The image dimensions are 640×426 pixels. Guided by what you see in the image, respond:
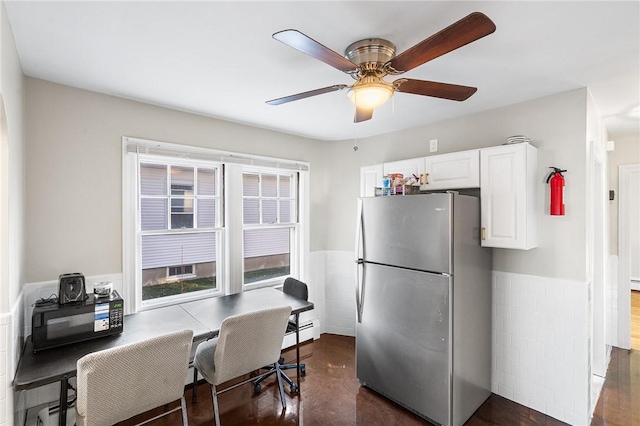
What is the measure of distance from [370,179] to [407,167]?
1.47ft

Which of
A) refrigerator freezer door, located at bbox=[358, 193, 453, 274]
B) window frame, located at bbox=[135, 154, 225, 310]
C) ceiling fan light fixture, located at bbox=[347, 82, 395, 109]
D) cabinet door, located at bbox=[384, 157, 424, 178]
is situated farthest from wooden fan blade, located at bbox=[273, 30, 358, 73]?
window frame, located at bbox=[135, 154, 225, 310]

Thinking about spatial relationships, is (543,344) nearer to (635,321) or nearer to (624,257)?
(624,257)

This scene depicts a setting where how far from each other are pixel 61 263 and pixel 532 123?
3.78m

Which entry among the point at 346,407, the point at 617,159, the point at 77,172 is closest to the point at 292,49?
the point at 77,172

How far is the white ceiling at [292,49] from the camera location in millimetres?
1396

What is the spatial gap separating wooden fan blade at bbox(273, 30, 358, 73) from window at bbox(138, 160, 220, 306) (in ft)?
6.62

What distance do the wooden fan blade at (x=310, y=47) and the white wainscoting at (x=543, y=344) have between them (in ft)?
7.50

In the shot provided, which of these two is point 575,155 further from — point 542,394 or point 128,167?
point 128,167

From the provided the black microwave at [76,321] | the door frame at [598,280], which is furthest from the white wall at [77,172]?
the door frame at [598,280]

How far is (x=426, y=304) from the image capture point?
2.30 m

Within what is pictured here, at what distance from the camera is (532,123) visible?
8.30 feet

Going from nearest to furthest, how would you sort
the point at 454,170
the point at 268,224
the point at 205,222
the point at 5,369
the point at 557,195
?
the point at 5,369 → the point at 557,195 → the point at 454,170 → the point at 205,222 → the point at 268,224

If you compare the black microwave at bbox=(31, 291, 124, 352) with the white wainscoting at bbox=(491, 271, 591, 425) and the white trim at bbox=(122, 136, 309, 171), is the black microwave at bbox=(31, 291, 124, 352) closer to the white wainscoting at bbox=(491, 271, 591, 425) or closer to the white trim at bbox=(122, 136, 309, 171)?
the white trim at bbox=(122, 136, 309, 171)

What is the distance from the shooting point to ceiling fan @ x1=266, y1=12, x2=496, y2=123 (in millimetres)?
1141
